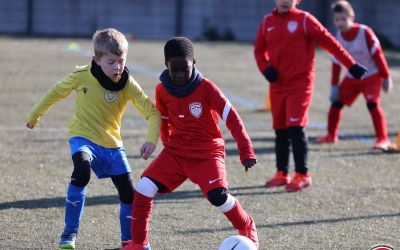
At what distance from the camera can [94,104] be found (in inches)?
231

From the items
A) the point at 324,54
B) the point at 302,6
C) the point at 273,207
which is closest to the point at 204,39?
the point at 302,6

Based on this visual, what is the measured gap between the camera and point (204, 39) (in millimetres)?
29750

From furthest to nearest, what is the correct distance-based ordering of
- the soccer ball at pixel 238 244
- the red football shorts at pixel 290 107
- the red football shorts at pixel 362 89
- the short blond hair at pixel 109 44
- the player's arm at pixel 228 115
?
1. the red football shorts at pixel 362 89
2. the red football shorts at pixel 290 107
3. the short blond hair at pixel 109 44
4. the player's arm at pixel 228 115
5. the soccer ball at pixel 238 244

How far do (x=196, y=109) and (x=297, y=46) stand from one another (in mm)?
2649

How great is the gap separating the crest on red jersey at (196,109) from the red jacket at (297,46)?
8.22 feet

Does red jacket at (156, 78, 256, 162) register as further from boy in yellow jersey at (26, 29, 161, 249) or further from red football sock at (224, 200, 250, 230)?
red football sock at (224, 200, 250, 230)

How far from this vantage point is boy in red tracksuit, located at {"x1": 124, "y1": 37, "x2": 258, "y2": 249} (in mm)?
5520

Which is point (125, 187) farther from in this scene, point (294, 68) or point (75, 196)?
point (294, 68)

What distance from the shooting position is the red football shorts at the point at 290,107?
26.0 ft

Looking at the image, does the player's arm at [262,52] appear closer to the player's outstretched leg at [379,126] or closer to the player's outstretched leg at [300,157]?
the player's outstretched leg at [300,157]

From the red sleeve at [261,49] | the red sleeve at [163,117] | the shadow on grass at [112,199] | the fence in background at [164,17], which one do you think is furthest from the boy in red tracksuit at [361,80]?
the fence in background at [164,17]

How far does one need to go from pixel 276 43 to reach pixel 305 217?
6.37 feet

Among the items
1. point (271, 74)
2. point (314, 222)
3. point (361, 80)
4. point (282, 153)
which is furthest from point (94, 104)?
point (361, 80)

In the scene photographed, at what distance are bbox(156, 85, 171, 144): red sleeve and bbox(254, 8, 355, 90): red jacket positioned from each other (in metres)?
2.39
